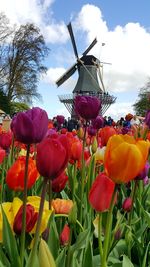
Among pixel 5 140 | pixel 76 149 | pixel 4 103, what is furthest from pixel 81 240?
pixel 4 103

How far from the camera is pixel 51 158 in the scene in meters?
0.89

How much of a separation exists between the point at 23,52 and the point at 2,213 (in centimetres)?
3868

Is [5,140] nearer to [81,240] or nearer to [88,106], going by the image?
[88,106]

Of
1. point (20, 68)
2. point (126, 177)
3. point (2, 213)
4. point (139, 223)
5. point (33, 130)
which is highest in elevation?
point (20, 68)

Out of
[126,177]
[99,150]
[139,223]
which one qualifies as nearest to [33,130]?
[126,177]

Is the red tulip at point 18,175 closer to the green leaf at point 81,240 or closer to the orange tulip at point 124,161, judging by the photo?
the green leaf at point 81,240

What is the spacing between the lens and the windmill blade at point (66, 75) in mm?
38438

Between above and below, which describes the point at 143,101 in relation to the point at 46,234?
above

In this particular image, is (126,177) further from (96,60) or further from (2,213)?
(96,60)

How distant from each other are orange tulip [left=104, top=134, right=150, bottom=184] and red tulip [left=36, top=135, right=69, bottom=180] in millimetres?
112

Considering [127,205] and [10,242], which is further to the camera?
[127,205]

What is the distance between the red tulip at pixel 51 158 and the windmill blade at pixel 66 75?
37.6 m

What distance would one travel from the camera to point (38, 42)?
1501 inches

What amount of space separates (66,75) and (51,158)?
129ft
